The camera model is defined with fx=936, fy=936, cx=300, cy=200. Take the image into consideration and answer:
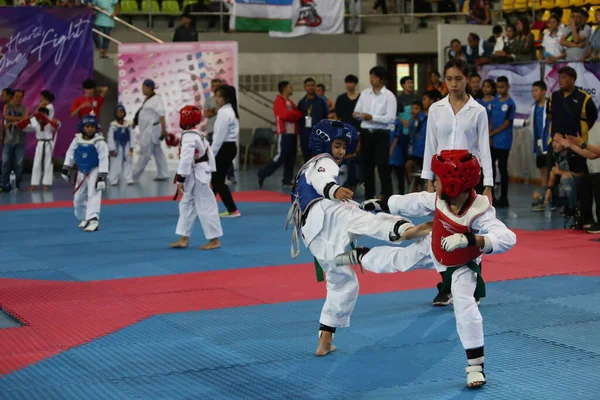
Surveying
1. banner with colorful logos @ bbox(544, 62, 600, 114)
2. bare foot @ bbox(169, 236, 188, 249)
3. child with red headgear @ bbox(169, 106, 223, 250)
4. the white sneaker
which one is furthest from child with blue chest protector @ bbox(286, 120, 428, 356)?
banner with colorful logos @ bbox(544, 62, 600, 114)

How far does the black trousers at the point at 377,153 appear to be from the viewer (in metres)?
13.0

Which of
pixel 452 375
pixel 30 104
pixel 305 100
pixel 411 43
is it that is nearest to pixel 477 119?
pixel 452 375

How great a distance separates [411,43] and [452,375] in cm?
1783

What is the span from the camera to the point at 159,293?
7707 millimetres

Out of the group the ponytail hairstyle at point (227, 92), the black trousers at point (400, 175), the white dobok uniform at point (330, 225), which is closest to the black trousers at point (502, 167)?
the black trousers at point (400, 175)

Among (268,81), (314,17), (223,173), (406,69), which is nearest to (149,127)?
(314,17)

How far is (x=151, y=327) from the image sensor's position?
648 cm

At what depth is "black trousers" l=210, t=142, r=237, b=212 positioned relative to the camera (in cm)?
1195

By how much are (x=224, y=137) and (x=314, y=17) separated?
358 inches

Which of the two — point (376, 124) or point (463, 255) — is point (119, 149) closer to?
point (376, 124)

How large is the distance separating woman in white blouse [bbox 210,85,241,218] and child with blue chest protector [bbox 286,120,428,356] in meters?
5.86

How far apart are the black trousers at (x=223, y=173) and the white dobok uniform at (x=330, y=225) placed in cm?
629

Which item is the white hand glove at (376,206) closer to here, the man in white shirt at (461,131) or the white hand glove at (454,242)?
the white hand glove at (454,242)

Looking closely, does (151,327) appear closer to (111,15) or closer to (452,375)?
(452,375)
